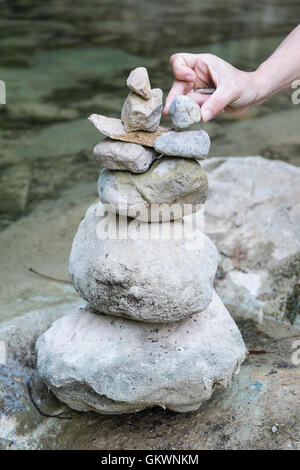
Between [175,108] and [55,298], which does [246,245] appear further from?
[175,108]

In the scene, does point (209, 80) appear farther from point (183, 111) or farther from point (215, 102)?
point (183, 111)

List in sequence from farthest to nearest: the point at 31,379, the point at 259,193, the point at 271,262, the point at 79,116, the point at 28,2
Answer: the point at 28,2 < the point at 79,116 < the point at 259,193 < the point at 271,262 < the point at 31,379

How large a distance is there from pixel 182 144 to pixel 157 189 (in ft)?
0.57

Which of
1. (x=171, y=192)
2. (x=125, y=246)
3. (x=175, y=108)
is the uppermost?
(x=175, y=108)

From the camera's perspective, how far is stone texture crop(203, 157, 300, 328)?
2.91m

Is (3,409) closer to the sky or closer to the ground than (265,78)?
closer to the ground

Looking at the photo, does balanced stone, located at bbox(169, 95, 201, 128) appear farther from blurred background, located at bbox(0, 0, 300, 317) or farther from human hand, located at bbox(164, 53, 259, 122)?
blurred background, located at bbox(0, 0, 300, 317)

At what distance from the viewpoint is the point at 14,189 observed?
13.5 feet

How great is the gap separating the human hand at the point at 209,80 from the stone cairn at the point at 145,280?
375mm

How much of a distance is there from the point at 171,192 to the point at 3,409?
39.0 inches

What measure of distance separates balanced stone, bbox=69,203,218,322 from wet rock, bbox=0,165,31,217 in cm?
181

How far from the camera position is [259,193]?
10.7 ft

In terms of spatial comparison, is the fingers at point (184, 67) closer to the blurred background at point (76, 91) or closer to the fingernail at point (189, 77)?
the fingernail at point (189, 77)
